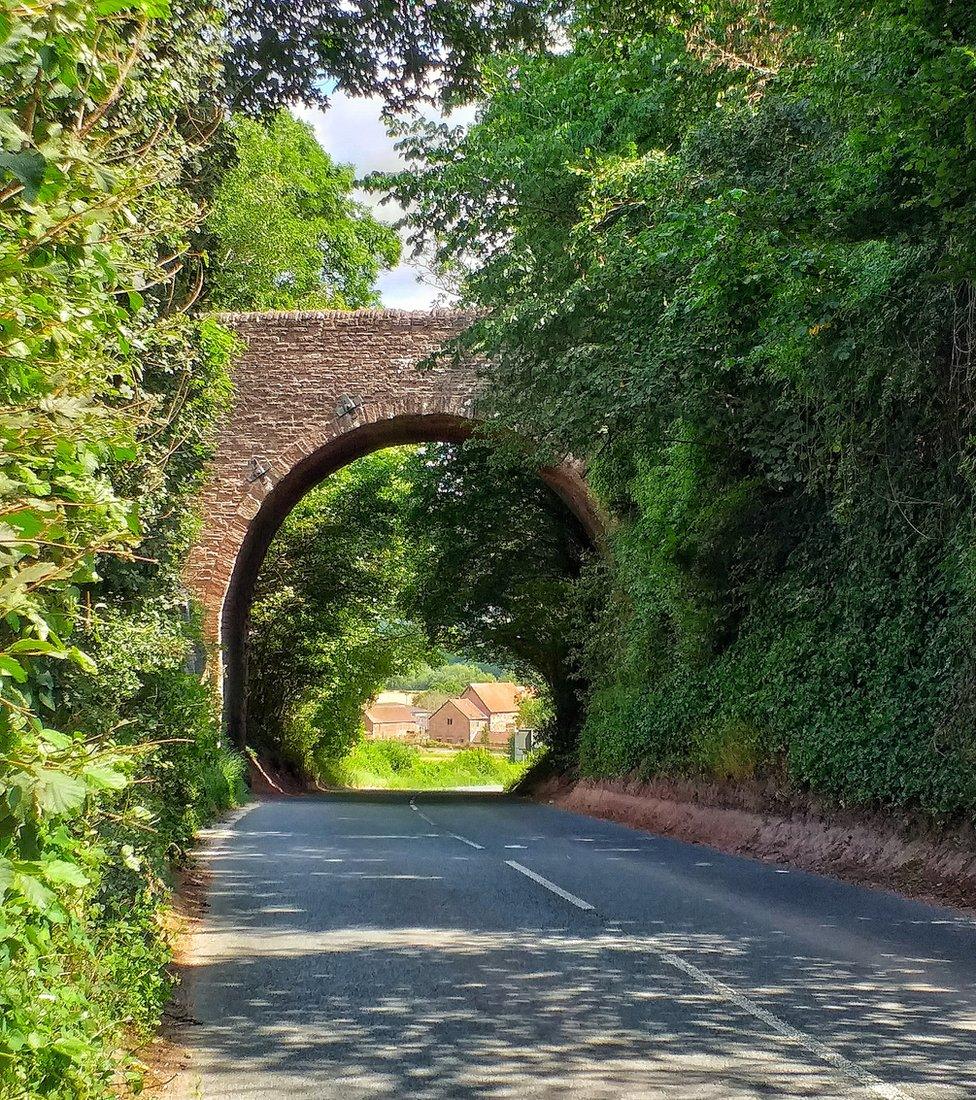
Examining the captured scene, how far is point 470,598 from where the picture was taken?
29.5 meters

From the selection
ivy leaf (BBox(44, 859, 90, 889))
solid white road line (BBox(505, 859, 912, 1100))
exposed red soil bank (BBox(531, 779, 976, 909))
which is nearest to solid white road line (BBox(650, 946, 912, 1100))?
solid white road line (BBox(505, 859, 912, 1100))

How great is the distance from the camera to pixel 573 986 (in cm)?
604

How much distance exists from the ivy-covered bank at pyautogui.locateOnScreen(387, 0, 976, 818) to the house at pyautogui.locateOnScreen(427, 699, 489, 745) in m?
135

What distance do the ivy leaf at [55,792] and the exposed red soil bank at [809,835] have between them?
7738 mm

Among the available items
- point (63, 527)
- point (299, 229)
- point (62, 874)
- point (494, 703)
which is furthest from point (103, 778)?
point (494, 703)

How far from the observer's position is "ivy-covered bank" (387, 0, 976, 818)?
9102mm

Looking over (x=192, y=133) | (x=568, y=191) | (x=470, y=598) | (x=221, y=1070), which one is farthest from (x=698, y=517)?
(x=470, y=598)

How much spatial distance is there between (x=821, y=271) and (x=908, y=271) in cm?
67

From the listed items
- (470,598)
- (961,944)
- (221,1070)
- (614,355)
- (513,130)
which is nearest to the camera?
(221,1070)

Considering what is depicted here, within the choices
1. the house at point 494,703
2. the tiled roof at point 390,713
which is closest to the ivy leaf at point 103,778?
the house at point 494,703

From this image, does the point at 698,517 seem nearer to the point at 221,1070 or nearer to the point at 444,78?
the point at 444,78

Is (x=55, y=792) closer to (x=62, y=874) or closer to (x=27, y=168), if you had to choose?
(x=62, y=874)

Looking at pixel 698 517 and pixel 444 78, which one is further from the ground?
pixel 444 78

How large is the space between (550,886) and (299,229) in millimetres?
34774
